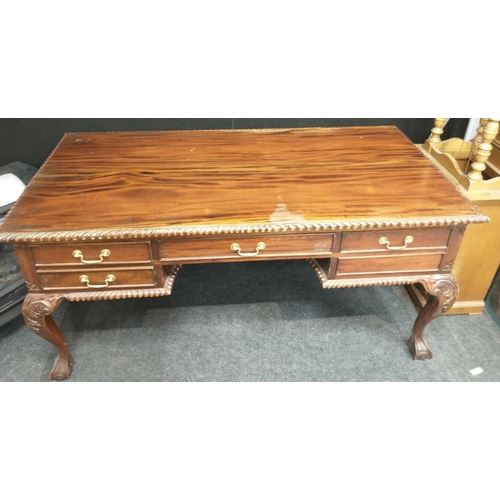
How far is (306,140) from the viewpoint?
1.56 meters

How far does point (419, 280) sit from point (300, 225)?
1.50 ft

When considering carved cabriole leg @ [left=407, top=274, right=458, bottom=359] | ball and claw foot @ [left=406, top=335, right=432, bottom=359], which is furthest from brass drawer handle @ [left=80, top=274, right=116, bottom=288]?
ball and claw foot @ [left=406, top=335, right=432, bottom=359]

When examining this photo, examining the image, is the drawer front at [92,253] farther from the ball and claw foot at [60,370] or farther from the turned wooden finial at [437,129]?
the turned wooden finial at [437,129]

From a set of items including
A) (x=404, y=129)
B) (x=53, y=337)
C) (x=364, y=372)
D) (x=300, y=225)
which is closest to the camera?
(x=300, y=225)

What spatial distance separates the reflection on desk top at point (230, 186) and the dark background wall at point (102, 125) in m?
0.26

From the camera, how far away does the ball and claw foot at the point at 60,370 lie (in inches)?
58.7

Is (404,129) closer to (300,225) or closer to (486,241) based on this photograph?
(486,241)

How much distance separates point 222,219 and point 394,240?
0.50 m

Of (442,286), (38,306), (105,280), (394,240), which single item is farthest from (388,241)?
(38,306)

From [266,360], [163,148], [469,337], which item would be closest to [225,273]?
[266,360]

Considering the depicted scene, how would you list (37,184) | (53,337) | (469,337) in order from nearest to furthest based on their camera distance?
1. (37,184)
2. (53,337)
3. (469,337)

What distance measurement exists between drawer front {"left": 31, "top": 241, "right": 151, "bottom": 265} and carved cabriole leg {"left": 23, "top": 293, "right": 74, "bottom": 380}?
13 centimetres

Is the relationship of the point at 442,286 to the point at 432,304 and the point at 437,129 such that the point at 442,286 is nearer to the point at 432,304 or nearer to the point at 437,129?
the point at 432,304

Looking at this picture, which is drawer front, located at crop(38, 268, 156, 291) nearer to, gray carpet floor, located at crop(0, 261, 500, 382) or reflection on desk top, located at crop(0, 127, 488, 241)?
reflection on desk top, located at crop(0, 127, 488, 241)
